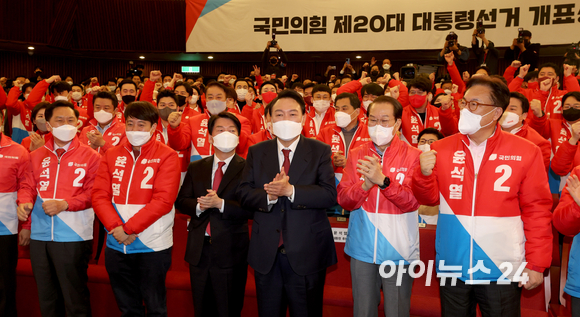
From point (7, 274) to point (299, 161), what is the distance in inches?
93.8

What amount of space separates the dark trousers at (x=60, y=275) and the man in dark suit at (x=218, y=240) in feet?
2.84

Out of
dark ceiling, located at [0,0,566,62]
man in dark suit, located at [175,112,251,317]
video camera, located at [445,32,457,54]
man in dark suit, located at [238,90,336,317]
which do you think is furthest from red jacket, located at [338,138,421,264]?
dark ceiling, located at [0,0,566,62]

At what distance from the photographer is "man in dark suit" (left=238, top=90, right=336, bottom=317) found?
235 centimetres

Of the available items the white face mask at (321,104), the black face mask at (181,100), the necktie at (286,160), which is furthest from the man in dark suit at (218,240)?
the black face mask at (181,100)

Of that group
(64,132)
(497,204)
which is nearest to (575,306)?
(497,204)

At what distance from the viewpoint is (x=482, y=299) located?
2125 mm

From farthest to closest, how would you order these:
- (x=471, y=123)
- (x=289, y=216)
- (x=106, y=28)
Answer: (x=106, y=28)
(x=289, y=216)
(x=471, y=123)

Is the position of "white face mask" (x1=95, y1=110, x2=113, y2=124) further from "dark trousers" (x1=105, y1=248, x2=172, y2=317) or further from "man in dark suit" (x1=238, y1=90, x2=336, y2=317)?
"man in dark suit" (x1=238, y1=90, x2=336, y2=317)

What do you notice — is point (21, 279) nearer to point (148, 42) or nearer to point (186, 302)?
point (186, 302)

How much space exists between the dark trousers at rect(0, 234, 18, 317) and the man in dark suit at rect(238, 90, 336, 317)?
1948 millimetres

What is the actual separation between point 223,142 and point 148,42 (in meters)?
10.7

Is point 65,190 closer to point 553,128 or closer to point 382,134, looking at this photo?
point 382,134

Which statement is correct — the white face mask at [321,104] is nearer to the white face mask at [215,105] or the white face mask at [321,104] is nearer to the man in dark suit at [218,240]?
the white face mask at [215,105]

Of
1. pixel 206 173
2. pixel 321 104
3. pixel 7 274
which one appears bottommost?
pixel 7 274
